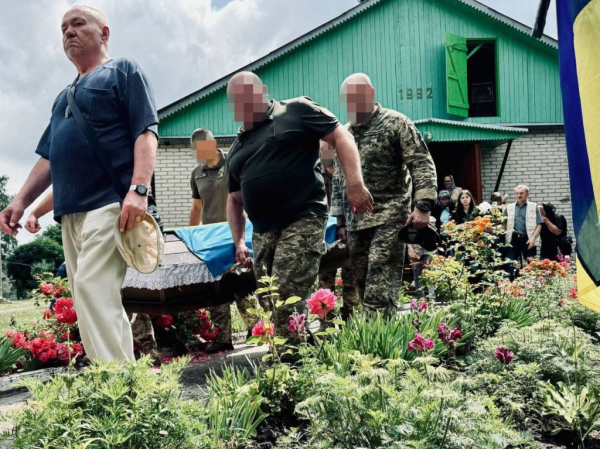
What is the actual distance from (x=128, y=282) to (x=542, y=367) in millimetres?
3080

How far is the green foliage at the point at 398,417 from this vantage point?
6.93ft

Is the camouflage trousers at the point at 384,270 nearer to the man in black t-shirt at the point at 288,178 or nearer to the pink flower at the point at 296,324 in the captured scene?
the man in black t-shirt at the point at 288,178

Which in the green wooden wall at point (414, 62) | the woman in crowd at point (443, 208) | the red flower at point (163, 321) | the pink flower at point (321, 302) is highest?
the green wooden wall at point (414, 62)

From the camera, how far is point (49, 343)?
215 inches

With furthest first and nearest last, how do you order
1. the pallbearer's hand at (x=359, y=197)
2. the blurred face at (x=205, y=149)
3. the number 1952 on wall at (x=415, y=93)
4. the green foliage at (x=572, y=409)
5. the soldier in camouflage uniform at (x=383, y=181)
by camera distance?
the number 1952 on wall at (x=415, y=93)
the blurred face at (x=205, y=149)
the soldier in camouflage uniform at (x=383, y=181)
the pallbearer's hand at (x=359, y=197)
the green foliage at (x=572, y=409)

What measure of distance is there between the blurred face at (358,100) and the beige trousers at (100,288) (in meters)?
2.13

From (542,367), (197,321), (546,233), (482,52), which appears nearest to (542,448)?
(542,367)

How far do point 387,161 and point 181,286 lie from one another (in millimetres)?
1874

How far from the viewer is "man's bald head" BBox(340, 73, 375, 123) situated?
4.58 meters

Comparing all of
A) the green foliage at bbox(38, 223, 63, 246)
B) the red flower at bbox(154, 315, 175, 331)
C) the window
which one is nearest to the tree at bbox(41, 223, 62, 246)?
the green foliage at bbox(38, 223, 63, 246)

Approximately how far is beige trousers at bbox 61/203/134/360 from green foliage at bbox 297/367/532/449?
42.5 inches

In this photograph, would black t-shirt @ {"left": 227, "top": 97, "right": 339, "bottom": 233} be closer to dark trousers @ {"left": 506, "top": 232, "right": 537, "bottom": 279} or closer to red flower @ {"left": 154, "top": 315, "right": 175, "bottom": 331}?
red flower @ {"left": 154, "top": 315, "right": 175, "bottom": 331}

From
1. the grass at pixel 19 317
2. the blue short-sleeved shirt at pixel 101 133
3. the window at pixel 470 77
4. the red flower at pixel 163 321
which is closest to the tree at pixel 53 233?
the grass at pixel 19 317

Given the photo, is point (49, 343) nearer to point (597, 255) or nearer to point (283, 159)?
point (283, 159)
